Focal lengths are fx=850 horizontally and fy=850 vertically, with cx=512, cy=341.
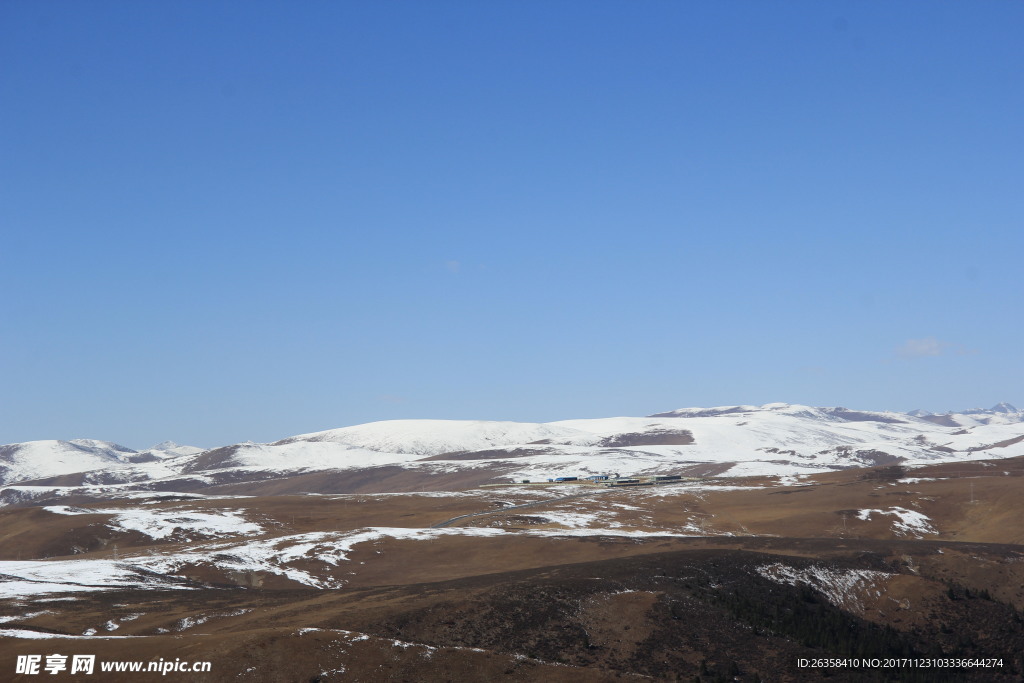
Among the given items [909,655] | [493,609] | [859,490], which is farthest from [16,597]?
[859,490]

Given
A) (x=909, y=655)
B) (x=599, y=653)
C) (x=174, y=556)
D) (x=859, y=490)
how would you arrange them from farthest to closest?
(x=859, y=490) < (x=174, y=556) < (x=909, y=655) < (x=599, y=653)

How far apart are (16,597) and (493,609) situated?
127ft

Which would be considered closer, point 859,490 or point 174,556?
point 174,556

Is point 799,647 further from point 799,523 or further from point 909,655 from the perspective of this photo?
point 799,523

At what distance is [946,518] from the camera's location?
121188mm

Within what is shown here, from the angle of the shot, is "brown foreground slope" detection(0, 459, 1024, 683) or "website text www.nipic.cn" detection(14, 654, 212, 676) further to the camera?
"brown foreground slope" detection(0, 459, 1024, 683)

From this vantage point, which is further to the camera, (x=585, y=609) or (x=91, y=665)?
(x=585, y=609)

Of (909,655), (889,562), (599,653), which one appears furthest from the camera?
(889,562)

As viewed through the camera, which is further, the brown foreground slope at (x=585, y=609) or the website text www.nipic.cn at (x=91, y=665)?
the brown foreground slope at (x=585, y=609)

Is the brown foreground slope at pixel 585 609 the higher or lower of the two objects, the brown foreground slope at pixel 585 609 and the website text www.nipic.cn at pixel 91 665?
the lower

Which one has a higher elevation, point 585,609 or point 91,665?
point 91,665

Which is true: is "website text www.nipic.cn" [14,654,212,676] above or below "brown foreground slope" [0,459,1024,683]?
above

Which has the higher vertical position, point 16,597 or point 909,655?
point 16,597

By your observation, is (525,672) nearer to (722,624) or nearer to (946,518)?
(722,624)
